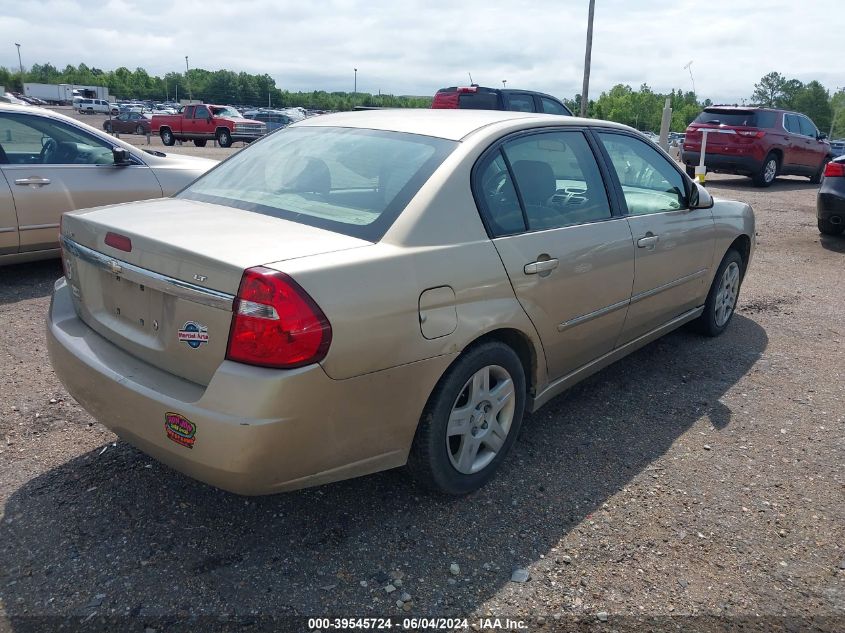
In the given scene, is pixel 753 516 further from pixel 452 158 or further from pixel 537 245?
pixel 452 158

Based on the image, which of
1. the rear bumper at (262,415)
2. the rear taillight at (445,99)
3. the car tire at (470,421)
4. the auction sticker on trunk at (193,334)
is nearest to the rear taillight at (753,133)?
the rear taillight at (445,99)

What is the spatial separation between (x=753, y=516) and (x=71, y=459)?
122 inches

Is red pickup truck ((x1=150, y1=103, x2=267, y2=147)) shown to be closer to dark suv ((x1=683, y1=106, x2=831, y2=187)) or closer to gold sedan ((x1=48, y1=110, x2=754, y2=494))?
dark suv ((x1=683, y1=106, x2=831, y2=187))

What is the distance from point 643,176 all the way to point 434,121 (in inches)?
62.2

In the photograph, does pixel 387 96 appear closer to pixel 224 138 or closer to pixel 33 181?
pixel 224 138

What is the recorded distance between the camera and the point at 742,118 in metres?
15.8

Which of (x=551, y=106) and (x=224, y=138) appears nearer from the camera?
(x=551, y=106)

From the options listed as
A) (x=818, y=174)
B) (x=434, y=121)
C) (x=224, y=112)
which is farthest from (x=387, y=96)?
(x=434, y=121)

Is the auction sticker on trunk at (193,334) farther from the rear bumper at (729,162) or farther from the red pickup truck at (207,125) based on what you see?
the red pickup truck at (207,125)

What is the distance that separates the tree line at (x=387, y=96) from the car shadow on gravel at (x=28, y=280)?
8543 cm

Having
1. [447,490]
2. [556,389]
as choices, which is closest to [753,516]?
[556,389]

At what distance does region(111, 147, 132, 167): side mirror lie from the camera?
6457 mm

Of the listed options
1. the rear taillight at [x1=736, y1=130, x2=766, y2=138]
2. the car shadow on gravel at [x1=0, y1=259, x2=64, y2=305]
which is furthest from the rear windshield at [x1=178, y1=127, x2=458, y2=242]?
the rear taillight at [x1=736, y1=130, x2=766, y2=138]

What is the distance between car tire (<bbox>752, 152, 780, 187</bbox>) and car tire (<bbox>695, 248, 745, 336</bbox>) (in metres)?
12.1
